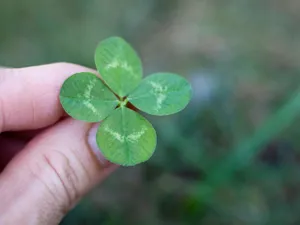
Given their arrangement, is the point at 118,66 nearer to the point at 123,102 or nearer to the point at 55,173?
the point at 123,102

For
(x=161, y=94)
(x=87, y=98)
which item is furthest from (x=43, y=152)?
(x=161, y=94)

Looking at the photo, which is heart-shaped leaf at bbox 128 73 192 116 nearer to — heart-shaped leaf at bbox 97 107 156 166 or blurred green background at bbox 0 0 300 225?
heart-shaped leaf at bbox 97 107 156 166

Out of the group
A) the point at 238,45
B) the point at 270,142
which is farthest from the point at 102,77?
the point at 238,45

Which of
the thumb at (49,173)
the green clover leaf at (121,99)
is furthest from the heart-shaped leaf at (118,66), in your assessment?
the thumb at (49,173)

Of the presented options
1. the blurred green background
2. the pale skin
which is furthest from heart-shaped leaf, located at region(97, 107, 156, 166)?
the blurred green background

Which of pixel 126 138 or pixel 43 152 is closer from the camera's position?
pixel 126 138

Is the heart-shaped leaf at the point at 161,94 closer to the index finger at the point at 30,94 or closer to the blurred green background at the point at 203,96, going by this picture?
the index finger at the point at 30,94
